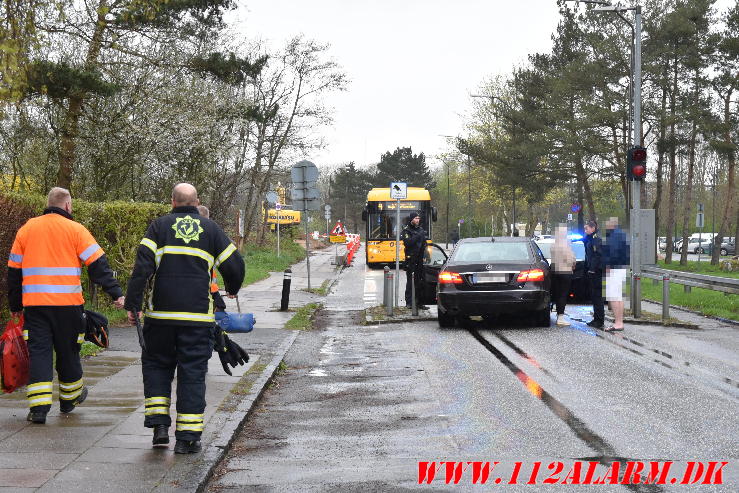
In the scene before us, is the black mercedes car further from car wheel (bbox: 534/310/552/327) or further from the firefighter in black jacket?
the firefighter in black jacket

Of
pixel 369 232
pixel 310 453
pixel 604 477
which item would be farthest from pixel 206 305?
pixel 369 232

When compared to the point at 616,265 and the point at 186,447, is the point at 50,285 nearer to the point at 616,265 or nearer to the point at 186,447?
the point at 186,447

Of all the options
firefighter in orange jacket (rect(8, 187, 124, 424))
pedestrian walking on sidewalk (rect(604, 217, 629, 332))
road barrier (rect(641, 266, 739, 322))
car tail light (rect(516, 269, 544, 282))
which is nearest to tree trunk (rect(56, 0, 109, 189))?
car tail light (rect(516, 269, 544, 282))

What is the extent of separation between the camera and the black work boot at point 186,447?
6254 mm

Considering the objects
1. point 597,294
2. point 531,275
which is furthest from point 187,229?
point 597,294

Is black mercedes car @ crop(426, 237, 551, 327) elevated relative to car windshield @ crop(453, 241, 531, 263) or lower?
lower

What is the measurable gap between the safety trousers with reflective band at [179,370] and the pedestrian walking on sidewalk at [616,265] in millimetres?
9338

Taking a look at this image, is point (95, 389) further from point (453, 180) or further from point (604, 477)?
point (453, 180)

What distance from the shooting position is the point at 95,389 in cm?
877

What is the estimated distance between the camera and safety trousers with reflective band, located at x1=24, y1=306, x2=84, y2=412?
7137mm

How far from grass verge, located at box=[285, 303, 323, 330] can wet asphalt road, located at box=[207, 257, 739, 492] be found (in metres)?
2.26

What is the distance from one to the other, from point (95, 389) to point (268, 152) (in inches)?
1463

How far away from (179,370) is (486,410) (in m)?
2.86

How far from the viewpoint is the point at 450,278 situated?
15.0 meters
